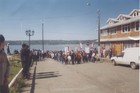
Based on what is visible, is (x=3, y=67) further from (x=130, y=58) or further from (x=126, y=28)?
(x=126, y=28)

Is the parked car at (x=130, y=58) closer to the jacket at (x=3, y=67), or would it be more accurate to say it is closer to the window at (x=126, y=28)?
the window at (x=126, y=28)

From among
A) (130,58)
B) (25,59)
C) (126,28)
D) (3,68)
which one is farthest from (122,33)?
(3,68)

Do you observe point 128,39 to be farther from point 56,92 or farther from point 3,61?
point 3,61

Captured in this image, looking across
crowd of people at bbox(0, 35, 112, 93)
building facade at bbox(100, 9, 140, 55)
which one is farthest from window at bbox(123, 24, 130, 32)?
crowd of people at bbox(0, 35, 112, 93)

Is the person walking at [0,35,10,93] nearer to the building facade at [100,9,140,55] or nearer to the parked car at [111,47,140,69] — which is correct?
the parked car at [111,47,140,69]

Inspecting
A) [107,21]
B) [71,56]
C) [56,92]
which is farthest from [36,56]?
[56,92]

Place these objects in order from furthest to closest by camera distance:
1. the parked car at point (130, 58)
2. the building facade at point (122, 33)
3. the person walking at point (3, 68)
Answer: the building facade at point (122, 33) → the parked car at point (130, 58) → the person walking at point (3, 68)

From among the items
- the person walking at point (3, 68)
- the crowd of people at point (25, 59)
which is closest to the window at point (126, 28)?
the crowd of people at point (25, 59)

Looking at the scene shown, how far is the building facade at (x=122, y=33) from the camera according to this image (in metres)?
38.2

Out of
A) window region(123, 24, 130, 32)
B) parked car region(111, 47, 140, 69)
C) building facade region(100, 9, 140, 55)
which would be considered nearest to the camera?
parked car region(111, 47, 140, 69)

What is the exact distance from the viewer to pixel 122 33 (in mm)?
43031

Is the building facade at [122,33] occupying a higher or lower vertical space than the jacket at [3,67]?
higher

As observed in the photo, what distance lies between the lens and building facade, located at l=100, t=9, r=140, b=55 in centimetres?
3822

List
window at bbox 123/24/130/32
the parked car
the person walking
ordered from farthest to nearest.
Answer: window at bbox 123/24/130/32 → the parked car → the person walking
